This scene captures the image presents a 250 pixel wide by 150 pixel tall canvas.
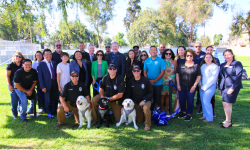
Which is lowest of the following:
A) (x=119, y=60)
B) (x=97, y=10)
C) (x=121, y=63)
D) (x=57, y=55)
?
(x=121, y=63)

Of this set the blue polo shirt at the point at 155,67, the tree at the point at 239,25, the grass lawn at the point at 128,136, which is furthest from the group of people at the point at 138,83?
the tree at the point at 239,25

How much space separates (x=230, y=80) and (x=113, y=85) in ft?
9.47

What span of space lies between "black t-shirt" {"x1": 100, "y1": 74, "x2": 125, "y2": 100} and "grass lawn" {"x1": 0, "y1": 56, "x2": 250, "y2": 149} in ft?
2.96

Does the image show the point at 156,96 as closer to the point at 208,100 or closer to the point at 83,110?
the point at 208,100

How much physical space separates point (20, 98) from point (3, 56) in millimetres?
19306

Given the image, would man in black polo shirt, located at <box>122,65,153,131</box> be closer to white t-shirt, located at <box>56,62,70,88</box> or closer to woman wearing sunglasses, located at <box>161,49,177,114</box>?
woman wearing sunglasses, located at <box>161,49,177,114</box>

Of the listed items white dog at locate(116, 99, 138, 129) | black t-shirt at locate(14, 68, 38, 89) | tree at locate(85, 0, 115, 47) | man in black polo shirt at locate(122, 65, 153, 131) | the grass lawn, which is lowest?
the grass lawn

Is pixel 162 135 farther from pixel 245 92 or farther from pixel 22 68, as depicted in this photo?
pixel 245 92

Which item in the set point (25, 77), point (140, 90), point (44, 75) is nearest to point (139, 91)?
point (140, 90)

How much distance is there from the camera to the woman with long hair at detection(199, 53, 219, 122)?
402 cm

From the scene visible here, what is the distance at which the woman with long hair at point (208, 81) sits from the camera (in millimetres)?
4020

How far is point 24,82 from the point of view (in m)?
4.29

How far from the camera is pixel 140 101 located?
13.9 feet

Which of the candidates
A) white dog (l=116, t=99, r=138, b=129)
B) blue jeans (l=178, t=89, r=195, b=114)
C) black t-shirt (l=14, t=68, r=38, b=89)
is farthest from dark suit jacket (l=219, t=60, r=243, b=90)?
black t-shirt (l=14, t=68, r=38, b=89)
